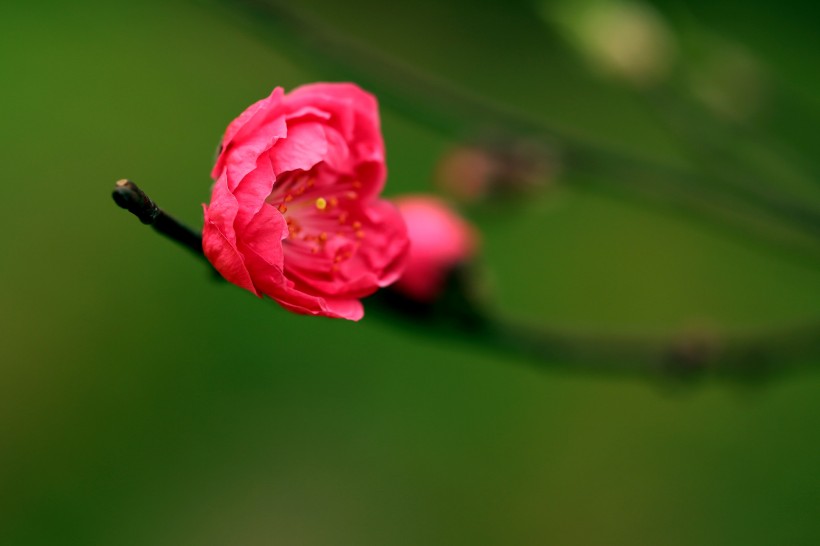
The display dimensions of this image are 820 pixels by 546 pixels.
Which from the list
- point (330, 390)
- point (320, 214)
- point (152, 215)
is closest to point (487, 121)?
point (320, 214)

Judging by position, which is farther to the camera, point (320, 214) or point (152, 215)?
Answer: point (320, 214)

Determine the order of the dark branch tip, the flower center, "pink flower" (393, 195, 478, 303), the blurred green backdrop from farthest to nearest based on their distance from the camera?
the blurred green backdrop, "pink flower" (393, 195, 478, 303), the flower center, the dark branch tip

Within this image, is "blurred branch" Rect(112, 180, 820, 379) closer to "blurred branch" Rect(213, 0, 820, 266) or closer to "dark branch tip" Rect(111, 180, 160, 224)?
Result: "blurred branch" Rect(213, 0, 820, 266)

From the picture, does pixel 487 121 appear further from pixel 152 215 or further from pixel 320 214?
pixel 152 215

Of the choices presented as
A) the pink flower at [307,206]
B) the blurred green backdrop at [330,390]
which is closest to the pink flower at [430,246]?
the pink flower at [307,206]

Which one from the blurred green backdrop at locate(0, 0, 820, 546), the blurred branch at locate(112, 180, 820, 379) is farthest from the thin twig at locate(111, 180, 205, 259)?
the blurred green backdrop at locate(0, 0, 820, 546)

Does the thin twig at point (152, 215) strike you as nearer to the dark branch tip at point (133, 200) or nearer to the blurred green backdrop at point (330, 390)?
the dark branch tip at point (133, 200)
